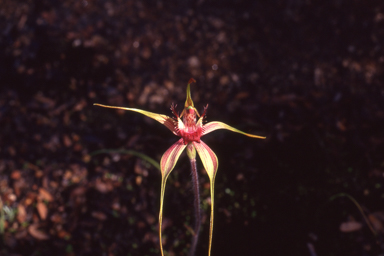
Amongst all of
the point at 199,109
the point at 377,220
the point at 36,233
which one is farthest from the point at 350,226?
the point at 36,233

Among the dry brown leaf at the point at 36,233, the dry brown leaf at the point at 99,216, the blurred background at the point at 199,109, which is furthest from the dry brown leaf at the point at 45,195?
the dry brown leaf at the point at 99,216

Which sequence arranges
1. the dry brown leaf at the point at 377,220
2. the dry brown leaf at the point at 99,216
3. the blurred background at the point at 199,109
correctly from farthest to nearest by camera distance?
the dry brown leaf at the point at 99,216, the blurred background at the point at 199,109, the dry brown leaf at the point at 377,220

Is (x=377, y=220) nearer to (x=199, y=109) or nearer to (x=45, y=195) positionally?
(x=199, y=109)

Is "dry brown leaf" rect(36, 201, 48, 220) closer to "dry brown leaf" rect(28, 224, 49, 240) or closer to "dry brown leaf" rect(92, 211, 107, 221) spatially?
"dry brown leaf" rect(28, 224, 49, 240)

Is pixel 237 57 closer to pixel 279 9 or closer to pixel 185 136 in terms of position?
pixel 279 9

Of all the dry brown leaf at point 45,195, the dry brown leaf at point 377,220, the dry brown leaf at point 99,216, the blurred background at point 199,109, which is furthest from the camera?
the dry brown leaf at point 45,195

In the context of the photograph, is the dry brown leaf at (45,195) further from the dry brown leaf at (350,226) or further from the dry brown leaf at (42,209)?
the dry brown leaf at (350,226)
